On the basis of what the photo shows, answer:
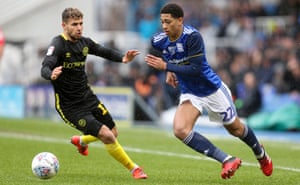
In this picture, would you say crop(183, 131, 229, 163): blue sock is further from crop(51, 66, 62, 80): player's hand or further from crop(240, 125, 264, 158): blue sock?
crop(51, 66, 62, 80): player's hand

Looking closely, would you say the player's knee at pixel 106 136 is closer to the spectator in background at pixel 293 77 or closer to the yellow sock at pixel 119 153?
the yellow sock at pixel 119 153

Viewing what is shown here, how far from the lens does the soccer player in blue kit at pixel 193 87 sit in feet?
31.8

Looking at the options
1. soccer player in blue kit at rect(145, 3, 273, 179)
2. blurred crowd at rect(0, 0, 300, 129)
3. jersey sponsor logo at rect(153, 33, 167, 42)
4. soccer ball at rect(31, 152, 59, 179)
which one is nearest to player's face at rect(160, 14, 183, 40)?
soccer player in blue kit at rect(145, 3, 273, 179)

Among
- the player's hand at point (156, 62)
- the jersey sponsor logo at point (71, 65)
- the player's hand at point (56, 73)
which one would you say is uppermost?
the player's hand at point (156, 62)

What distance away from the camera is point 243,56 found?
69.9 ft

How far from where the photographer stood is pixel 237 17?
23.7 m

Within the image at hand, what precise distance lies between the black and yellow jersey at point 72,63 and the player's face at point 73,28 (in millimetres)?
79

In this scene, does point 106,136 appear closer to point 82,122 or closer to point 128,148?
point 82,122

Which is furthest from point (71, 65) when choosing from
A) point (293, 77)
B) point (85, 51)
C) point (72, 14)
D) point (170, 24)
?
point (293, 77)

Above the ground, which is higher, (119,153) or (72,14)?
(72,14)

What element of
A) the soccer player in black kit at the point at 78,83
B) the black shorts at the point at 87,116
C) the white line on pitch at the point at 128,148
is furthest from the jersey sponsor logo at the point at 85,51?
the white line on pitch at the point at 128,148

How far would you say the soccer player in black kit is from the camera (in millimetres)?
9952

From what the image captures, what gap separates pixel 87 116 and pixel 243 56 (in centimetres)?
1159

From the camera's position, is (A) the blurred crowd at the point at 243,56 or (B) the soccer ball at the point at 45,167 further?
(A) the blurred crowd at the point at 243,56
